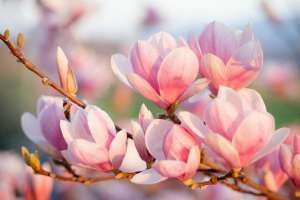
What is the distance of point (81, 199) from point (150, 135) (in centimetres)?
106

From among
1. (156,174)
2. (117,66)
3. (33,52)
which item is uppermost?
(33,52)

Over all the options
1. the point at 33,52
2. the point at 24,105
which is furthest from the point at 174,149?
the point at 24,105

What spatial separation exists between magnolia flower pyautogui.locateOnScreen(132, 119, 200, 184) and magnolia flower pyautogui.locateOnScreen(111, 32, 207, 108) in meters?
0.05

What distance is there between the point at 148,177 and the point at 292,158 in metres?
0.16

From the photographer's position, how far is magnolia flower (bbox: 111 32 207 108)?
612 millimetres

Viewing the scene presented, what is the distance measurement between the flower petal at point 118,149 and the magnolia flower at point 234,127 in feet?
0.23

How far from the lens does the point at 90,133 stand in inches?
24.6

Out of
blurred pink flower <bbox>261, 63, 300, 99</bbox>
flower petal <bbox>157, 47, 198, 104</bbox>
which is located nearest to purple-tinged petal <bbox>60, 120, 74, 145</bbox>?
flower petal <bbox>157, 47, 198, 104</bbox>

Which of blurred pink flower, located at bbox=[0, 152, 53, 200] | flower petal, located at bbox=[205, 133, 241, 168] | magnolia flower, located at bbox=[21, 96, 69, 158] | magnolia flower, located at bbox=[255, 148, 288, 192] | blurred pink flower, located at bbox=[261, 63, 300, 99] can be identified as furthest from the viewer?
blurred pink flower, located at bbox=[261, 63, 300, 99]

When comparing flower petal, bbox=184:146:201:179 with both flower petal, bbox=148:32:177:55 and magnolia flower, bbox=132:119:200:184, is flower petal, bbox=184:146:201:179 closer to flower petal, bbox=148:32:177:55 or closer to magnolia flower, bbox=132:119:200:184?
magnolia flower, bbox=132:119:200:184

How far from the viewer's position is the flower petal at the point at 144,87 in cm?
62

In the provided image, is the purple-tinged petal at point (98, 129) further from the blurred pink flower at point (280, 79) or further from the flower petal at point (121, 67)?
the blurred pink flower at point (280, 79)

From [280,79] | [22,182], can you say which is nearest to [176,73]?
[22,182]

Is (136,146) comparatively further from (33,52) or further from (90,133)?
(33,52)
